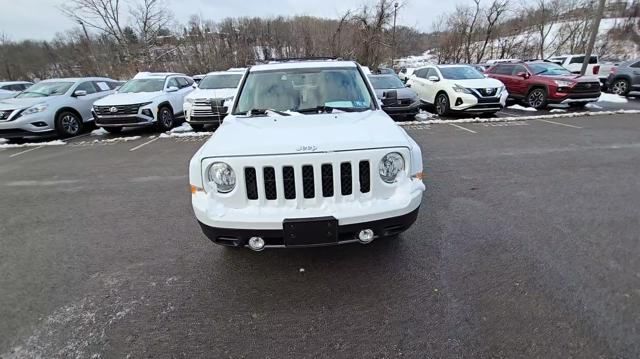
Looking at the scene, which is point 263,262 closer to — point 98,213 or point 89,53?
point 98,213

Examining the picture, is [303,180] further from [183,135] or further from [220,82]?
[220,82]

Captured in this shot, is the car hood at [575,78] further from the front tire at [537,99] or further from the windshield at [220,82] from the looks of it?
the windshield at [220,82]

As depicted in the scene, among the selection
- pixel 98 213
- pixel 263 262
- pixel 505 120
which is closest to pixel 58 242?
pixel 98 213

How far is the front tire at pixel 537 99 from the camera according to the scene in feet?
37.7

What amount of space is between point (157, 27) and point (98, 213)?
37535mm

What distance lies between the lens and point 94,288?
271 centimetres

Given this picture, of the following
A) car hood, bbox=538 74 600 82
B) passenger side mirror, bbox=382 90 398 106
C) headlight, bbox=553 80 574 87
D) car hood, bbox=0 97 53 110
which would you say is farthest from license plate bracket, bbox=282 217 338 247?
car hood, bbox=538 74 600 82

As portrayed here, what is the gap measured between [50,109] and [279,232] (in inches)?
430

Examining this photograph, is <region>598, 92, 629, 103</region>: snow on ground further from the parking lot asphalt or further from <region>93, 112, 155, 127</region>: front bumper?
<region>93, 112, 155, 127</region>: front bumper

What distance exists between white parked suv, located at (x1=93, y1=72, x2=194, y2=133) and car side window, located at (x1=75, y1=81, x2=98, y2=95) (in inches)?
60.9

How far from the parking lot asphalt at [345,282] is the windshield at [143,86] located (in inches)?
262

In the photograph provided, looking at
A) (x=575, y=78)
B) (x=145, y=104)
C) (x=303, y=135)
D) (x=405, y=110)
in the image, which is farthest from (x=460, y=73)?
(x=303, y=135)

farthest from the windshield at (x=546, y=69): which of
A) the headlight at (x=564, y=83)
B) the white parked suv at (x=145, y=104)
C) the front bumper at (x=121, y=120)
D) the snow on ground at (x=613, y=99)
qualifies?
the front bumper at (x=121, y=120)

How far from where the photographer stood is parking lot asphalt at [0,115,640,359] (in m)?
2.09
